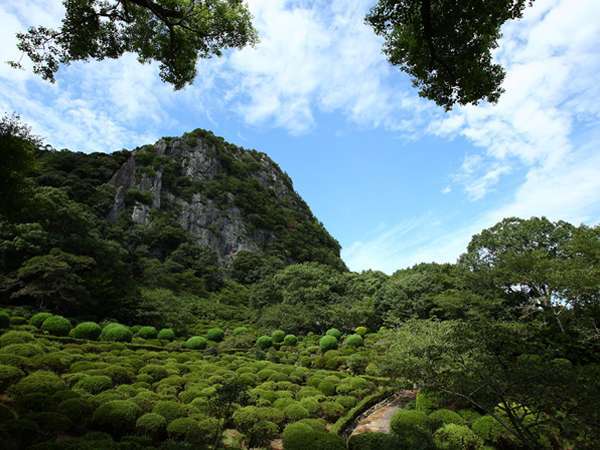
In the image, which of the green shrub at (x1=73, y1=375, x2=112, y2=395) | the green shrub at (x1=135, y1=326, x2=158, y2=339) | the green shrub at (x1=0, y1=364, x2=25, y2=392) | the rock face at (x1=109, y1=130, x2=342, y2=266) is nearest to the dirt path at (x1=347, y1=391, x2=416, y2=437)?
the green shrub at (x1=73, y1=375, x2=112, y2=395)

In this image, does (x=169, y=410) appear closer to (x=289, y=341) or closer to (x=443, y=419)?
(x=443, y=419)

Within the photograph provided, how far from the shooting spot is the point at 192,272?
4819 cm

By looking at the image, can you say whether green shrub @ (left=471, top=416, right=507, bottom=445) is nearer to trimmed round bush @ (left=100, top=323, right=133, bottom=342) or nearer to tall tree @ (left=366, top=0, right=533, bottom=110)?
tall tree @ (left=366, top=0, right=533, bottom=110)

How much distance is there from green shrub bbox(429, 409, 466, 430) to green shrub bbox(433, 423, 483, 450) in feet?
2.61

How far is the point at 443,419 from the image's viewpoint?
1377 cm

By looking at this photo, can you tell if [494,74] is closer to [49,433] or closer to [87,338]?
[49,433]

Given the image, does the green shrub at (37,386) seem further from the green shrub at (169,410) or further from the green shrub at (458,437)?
the green shrub at (458,437)

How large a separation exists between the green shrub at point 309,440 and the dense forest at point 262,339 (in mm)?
60

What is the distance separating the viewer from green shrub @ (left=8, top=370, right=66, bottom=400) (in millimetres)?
11211

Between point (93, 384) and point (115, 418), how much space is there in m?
3.06

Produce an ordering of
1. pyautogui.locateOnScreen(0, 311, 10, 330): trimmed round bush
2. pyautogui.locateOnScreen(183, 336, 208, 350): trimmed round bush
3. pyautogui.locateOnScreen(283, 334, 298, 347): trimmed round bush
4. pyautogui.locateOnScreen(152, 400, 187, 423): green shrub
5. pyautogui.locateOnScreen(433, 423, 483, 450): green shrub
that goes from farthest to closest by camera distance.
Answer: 1. pyautogui.locateOnScreen(283, 334, 298, 347): trimmed round bush
2. pyautogui.locateOnScreen(183, 336, 208, 350): trimmed round bush
3. pyautogui.locateOnScreen(0, 311, 10, 330): trimmed round bush
4. pyautogui.locateOnScreen(433, 423, 483, 450): green shrub
5. pyautogui.locateOnScreen(152, 400, 187, 423): green shrub

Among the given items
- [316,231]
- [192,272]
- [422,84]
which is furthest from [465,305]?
[316,231]

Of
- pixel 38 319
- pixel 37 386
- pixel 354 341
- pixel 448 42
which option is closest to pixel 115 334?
pixel 38 319

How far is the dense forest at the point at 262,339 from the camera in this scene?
31.7 ft
